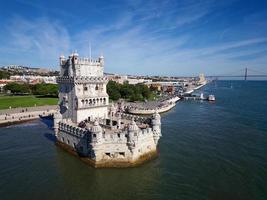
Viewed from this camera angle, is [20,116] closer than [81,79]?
No

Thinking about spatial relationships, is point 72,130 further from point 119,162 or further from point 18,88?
point 18,88

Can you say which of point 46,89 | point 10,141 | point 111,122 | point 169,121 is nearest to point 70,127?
point 111,122

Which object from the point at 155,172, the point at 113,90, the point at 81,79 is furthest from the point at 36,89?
the point at 155,172

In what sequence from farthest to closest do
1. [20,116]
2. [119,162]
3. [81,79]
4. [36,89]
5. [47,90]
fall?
[36,89], [47,90], [20,116], [81,79], [119,162]

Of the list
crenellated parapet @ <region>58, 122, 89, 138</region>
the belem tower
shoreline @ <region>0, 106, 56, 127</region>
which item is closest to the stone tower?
the belem tower

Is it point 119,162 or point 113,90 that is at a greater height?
point 113,90

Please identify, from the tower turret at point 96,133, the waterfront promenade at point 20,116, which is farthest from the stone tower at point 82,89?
the waterfront promenade at point 20,116

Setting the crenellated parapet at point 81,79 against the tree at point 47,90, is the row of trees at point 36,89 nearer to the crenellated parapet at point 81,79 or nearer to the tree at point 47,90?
the tree at point 47,90

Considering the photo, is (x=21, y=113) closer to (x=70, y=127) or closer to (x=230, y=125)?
(x=70, y=127)
